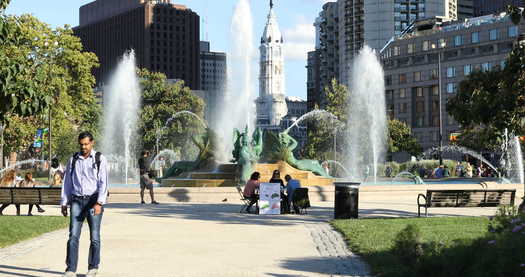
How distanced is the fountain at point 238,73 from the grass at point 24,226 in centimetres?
3841

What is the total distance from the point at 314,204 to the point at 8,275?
16.8m

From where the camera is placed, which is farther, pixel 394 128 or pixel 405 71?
pixel 405 71

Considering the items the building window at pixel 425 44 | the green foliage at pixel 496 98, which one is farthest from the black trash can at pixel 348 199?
the building window at pixel 425 44

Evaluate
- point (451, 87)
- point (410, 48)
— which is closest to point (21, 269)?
point (451, 87)

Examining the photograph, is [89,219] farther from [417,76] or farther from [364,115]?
[417,76]

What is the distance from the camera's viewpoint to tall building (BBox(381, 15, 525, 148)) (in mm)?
102250

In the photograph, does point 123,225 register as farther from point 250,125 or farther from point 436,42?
point 436,42

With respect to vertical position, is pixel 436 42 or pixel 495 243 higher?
pixel 436 42

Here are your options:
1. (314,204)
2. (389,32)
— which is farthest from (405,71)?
(314,204)

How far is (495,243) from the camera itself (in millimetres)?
8367

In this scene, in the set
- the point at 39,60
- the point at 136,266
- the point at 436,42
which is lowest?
the point at 136,266

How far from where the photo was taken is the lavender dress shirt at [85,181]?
393 inches

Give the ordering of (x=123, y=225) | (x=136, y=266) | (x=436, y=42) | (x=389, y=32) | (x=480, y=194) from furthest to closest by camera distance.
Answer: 1. (x=389, y=32)
2. (x=436, y=42)
3. (x=480, y=194)
4. (x=123, y=225)
5. (x=136, y=266)

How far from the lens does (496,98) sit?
1848 cm
